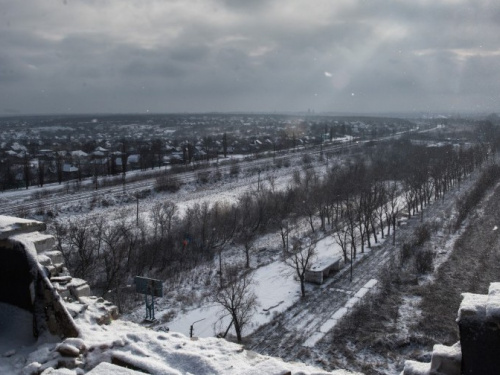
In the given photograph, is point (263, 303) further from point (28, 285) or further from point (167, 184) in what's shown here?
point (167, 184)

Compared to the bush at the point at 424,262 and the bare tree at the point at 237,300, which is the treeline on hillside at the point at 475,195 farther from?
the bare tree at the point at 237,300

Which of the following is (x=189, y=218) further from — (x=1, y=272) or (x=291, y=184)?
(x=1, y=272)

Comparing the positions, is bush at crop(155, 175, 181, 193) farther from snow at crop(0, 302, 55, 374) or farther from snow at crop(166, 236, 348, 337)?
snow at crop(0, 302, 55, 374)

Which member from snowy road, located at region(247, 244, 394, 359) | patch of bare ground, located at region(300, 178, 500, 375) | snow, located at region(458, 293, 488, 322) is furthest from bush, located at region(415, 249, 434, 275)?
snow, located at region(458, 293, 488, 322)

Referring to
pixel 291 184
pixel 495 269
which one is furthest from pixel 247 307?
pixel 291 184

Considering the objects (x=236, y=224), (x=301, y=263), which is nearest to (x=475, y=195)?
(x=236, y=224)
